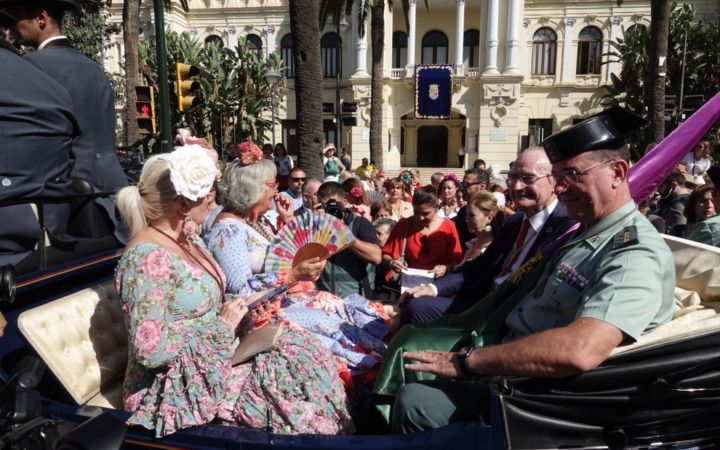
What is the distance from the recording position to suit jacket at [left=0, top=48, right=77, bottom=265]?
2832 millimetres

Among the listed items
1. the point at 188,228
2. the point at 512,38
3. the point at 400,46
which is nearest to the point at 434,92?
the point at 400,46

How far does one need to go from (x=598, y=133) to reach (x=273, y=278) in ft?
6.69

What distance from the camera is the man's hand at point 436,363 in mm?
2254

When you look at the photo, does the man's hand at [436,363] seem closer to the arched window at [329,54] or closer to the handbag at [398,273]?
the handbag at [398,273]

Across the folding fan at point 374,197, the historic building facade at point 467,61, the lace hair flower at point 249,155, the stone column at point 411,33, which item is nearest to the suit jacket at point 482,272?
the lace hair flower at point 249,155

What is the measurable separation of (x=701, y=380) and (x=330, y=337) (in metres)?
1.86

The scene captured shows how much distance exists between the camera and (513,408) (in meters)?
2.09

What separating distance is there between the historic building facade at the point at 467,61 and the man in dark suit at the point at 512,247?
93.1ft

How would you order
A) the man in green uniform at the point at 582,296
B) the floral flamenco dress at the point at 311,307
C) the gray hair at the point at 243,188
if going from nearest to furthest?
the man in green uniform at the point at 582,296 → the floral flamenco dress at the point at 311,307 → the gray hair at the point at 243,188

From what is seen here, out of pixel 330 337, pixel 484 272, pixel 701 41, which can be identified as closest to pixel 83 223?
pixel 330 337

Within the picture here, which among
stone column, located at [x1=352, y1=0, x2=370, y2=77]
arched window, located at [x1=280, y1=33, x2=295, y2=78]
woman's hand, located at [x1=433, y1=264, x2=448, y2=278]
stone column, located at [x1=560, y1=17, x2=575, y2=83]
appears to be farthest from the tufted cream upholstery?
arched window, located at [x1=280, y1=33, x2=295, y2=78]

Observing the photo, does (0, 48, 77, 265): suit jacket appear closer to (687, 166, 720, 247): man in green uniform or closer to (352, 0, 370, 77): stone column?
(687, 166, 720, 247): man in green uniform

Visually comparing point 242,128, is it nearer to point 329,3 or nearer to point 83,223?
point 329,3

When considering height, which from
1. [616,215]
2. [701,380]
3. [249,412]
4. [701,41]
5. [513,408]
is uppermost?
[701,41]
